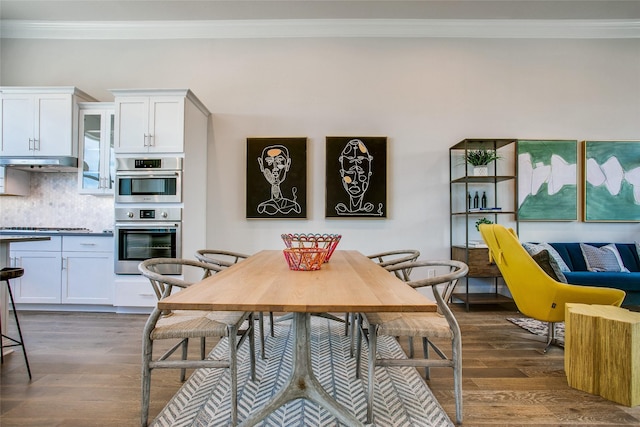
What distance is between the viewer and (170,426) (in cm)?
151

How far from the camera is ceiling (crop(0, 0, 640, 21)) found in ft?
11.8

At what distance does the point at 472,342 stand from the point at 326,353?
4.01ft

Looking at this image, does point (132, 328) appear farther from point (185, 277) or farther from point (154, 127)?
point (154, 127)

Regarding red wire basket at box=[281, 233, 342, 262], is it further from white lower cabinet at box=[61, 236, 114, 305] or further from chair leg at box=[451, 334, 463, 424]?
white lower cabinet at box=[61, 236, 114, 305]

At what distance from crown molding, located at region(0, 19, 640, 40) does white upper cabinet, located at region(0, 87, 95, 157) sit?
3.43 ft

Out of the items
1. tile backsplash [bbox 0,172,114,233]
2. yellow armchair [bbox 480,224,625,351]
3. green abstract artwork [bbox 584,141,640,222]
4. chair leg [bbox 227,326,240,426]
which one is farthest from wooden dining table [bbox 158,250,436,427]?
green abstract artwork [bbox 584,141,640,222]

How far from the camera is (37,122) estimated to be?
138 inches

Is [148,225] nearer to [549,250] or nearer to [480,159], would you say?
[480,159]

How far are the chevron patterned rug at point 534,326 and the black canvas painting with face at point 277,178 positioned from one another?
246 cm

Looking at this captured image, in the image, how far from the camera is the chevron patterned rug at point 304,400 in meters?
1.56

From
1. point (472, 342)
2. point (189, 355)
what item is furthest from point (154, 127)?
point (472, 342)

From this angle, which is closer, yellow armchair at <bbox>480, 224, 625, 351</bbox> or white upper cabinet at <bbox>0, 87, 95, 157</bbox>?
yellow armchair at <bbox>480, 224, 625, 351</bbox>

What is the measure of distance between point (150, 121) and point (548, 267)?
3.85 metres

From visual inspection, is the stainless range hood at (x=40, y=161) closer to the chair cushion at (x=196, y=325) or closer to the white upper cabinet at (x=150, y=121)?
the white upper cabinet at (x=150, y=121)
